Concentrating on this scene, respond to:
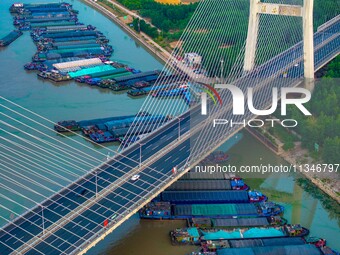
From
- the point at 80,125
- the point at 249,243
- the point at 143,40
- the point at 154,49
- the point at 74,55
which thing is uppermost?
the point at 143,40

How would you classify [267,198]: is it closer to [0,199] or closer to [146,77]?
[0,199]

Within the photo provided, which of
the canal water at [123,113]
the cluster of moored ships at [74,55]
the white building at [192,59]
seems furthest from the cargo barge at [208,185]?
the white building at [192,59]

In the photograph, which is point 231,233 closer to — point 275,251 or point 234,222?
point 234,222

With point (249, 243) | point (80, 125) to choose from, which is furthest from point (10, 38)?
point (249, 243)

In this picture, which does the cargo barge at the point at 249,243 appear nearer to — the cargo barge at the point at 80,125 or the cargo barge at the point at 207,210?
the cargo barge at the point at 207,210

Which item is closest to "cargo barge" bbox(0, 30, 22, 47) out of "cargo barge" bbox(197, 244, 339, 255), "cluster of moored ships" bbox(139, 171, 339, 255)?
"cluster of moored ships" bbox(139, 171, 339, 255)

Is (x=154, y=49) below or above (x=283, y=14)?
below
